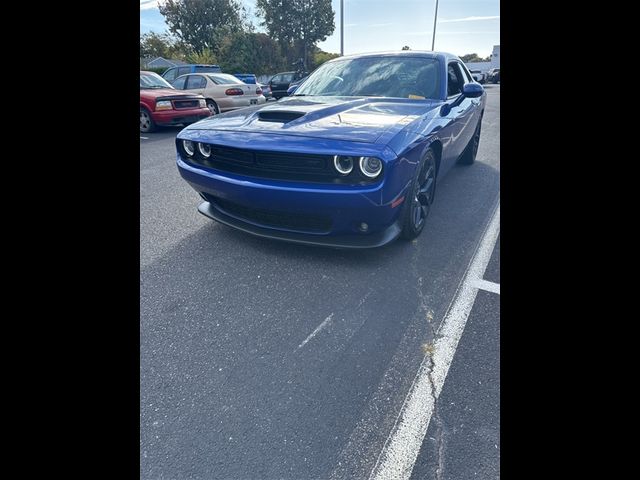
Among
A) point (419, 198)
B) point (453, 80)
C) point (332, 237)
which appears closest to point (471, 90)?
point (453, 80)

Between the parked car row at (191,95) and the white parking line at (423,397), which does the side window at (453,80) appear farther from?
the parked car row at (191,95)

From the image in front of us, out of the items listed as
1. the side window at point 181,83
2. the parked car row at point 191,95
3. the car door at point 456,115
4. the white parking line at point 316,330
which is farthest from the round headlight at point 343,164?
the side window at point 181,83

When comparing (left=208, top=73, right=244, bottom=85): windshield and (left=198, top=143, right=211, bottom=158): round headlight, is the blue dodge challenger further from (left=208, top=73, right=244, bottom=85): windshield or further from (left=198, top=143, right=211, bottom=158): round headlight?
(left=208, top=73, right=244, bottom=85): windshield

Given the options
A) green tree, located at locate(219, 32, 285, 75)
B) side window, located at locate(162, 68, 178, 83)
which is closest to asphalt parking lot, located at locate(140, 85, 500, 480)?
side window, located at locate(162, 68, 178, 83)

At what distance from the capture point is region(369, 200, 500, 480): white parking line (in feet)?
4.49

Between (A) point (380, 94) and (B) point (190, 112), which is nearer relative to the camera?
(A) point (380, 94)

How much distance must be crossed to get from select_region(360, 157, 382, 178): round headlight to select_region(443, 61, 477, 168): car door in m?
1.40

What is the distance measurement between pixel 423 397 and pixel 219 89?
10.4 m

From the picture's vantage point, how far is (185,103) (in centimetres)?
854
